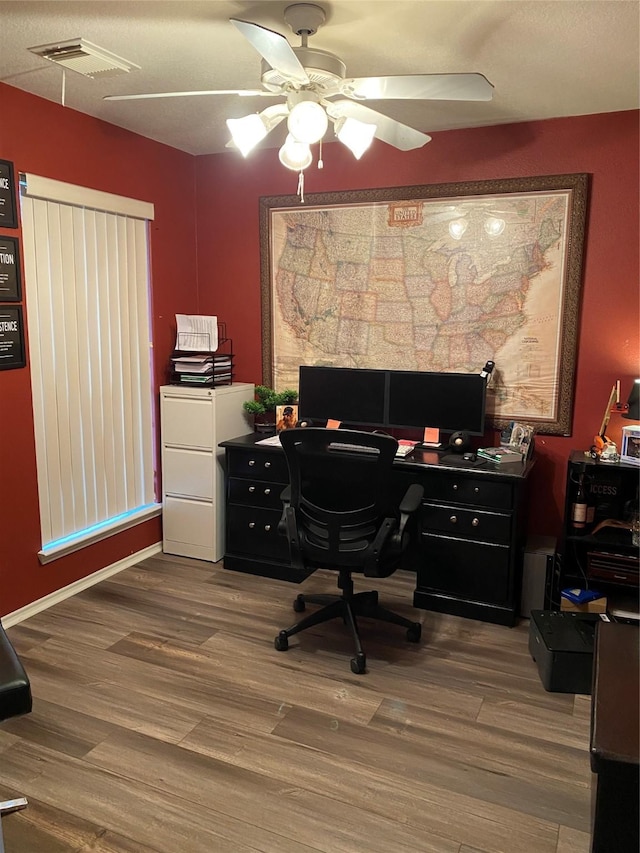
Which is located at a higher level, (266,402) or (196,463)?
(266,402)

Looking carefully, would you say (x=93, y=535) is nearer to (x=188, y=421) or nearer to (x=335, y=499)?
(x=188, y=421)

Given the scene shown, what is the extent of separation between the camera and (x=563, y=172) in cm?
324

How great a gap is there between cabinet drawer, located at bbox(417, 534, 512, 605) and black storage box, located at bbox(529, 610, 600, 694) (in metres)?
0.37

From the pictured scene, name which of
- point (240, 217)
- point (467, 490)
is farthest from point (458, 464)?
point (240, 217)

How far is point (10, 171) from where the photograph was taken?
2.91m

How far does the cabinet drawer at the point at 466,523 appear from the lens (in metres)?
3.06

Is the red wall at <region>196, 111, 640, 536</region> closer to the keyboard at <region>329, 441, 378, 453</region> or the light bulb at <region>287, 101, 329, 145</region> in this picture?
the keyboard at <region>329, 441, 378, 453</region>

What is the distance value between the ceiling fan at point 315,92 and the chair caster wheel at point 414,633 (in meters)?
2.00

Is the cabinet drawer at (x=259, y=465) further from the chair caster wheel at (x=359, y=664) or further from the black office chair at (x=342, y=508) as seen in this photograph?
the chair caster wheel at (x=359, y=664)

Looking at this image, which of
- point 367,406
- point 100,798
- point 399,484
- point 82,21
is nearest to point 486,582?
point 399,484

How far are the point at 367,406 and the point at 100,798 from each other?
227cm

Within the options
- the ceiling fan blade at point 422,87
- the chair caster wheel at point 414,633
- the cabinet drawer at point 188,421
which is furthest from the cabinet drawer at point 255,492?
the ceiling fan blade at point 422,87

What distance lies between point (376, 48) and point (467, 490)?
75.8 inches

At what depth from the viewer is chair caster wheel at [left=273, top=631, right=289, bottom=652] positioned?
282cm
